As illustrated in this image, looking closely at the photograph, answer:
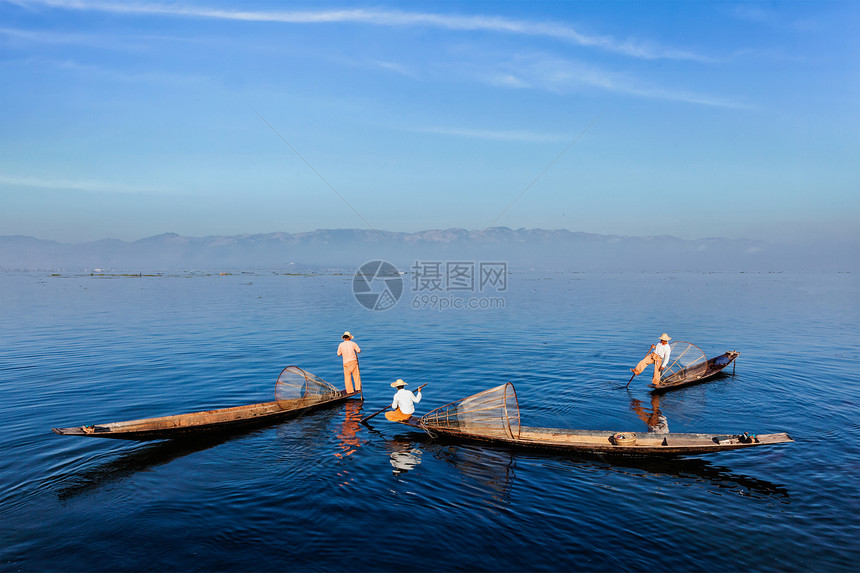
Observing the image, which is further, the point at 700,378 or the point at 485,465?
the point at 700,378

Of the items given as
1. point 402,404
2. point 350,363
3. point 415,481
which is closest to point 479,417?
point 402,404

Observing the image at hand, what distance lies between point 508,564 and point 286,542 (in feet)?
17.3

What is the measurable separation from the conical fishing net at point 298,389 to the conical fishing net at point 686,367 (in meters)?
18.8

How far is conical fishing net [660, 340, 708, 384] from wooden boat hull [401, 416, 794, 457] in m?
11.2

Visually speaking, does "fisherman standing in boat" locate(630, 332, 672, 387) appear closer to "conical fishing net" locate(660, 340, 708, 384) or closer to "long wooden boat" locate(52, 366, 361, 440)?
"conical fishing net" locate(660, 340, 708, 384)

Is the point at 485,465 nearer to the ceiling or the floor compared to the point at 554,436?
nearer to the floor

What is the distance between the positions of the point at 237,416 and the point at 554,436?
12223mm

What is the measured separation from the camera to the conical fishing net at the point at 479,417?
16797 millimetres

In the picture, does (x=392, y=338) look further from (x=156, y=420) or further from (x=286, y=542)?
(x=286, y=542)

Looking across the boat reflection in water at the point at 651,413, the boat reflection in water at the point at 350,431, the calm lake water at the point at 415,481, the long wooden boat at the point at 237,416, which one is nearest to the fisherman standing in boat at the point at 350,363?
the long wooden boat at the point at 237,416

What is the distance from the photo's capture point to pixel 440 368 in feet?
98.6

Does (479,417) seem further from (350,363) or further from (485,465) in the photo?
(350,363)

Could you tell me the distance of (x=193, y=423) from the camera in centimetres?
1681

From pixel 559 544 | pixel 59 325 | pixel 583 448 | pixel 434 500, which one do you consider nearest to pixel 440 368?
pixel 583 448
